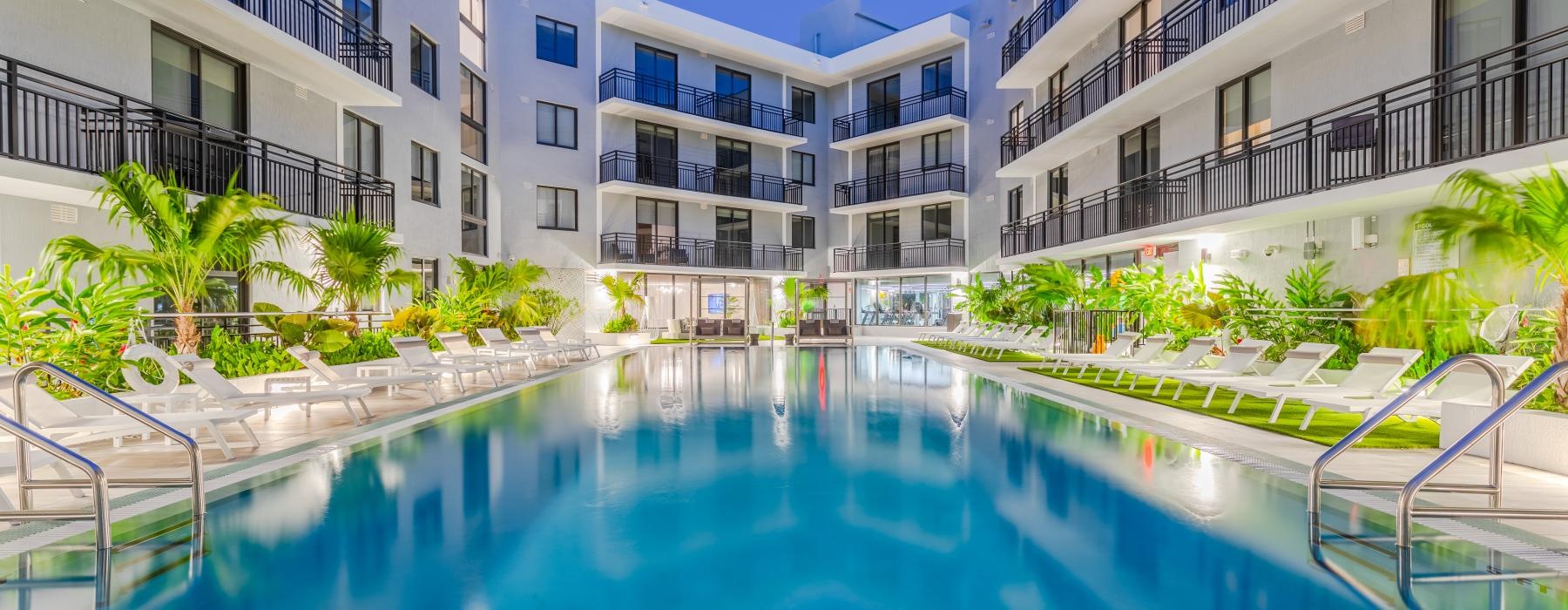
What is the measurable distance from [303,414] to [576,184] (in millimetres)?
19063

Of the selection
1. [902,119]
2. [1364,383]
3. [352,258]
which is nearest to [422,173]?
[352,258]

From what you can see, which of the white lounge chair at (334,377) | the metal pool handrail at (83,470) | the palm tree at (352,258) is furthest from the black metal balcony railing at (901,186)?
the metal pool handrail at (83,470)

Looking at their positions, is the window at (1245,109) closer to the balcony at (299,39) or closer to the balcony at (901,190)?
the balcony at (901,190)

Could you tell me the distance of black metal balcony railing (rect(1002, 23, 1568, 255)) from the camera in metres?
8.43

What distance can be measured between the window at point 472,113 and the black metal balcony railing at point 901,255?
15.0 metres

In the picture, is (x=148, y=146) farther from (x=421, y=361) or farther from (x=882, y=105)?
(x=882, y=105)

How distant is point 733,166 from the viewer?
3106 cm

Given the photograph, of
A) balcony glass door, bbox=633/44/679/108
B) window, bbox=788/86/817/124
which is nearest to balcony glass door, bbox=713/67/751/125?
balcony glass door, bbox=633/44/679/108

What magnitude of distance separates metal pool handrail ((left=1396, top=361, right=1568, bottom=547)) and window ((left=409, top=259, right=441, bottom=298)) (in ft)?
59.7

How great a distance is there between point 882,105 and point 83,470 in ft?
99.6

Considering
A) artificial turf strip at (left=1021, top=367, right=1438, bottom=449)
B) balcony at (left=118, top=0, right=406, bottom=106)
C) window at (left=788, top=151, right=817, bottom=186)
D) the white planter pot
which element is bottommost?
artificial turf strip at (left=1021, top=367, right=1438, bottom=449)

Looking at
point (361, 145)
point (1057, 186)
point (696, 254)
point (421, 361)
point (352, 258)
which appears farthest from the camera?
point (696, 254)

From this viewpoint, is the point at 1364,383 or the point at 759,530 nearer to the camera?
the point at 759,530

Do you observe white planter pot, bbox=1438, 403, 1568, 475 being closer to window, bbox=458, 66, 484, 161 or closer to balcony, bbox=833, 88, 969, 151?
window, bbox=458, 66, 484, 161
